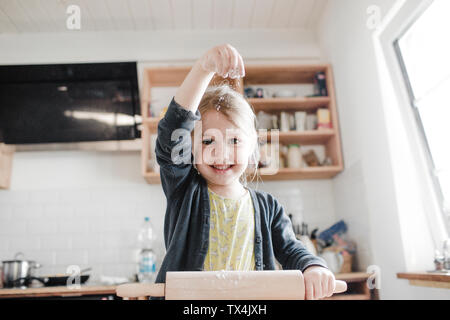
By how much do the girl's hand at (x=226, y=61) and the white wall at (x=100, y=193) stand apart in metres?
1.85

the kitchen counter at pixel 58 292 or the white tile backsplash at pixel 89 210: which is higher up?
the white tile backsplash at pixel 89 210

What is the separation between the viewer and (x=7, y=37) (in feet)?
5.03

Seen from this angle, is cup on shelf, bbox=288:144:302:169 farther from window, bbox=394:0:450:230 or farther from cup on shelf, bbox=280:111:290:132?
window, bbox=394:0:450:230

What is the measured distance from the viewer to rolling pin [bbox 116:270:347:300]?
0.35 m

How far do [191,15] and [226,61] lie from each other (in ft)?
6.75

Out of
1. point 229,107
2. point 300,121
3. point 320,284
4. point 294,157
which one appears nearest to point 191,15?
point 300,121

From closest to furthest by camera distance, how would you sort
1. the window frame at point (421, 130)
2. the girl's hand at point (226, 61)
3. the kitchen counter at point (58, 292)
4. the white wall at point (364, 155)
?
the girl's hand at point (226, 61) → the window frame at point (421, 130) → the white wall at point (364, 155) → the kitchen counter at point (58, 292)

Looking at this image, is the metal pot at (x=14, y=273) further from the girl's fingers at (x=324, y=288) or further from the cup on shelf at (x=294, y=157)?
the girl's fingers at (x=324, y=288)

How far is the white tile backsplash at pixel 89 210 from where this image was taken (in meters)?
2.27

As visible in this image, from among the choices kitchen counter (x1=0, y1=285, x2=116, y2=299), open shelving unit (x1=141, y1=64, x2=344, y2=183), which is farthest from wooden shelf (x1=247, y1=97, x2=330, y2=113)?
kitchen counter (x1=0, y1=285, x2=116, y2=299)

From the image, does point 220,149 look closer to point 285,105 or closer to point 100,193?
point 285,105

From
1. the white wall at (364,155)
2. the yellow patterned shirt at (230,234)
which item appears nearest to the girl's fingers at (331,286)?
the yellow patterned shirt at (230,234)

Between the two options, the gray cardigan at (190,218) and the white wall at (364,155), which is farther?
the white wall at (364,155)

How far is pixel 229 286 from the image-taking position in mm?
353
